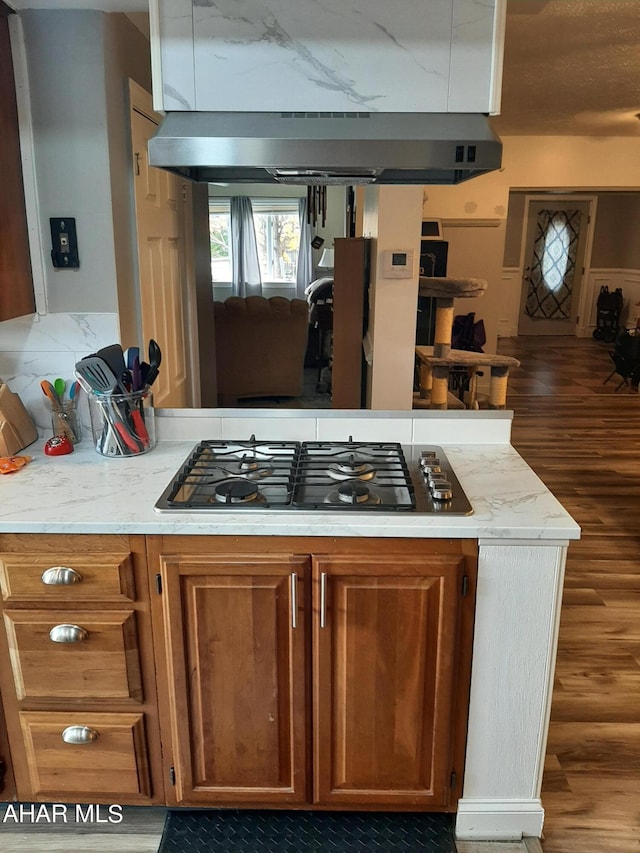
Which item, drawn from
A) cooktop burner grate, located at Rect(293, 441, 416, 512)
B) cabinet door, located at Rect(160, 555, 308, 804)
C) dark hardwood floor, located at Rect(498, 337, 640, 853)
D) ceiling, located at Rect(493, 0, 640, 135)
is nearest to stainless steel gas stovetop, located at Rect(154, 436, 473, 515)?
cooktop burner grate, located at Rect(293, 441, 416, 512)

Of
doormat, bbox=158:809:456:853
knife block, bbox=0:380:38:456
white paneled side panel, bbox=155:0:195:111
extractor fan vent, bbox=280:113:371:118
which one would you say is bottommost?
doormat, bbox=158:809:456:853

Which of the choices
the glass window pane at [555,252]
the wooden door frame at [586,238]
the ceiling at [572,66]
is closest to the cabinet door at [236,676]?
the ceiling at [572,66]

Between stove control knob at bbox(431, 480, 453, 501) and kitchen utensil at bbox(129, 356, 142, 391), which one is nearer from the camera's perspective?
stove control knob at bbox(431, 480, 453, 501)

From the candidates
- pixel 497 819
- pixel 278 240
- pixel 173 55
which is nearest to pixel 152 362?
pixel 173 55

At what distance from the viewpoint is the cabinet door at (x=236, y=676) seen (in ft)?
4.94

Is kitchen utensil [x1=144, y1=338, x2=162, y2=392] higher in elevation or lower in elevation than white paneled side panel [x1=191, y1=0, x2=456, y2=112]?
lower

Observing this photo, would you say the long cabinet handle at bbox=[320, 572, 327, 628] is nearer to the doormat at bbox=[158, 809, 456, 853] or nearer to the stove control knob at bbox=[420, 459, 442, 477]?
the stove control knob at bbox=[420, 459, 442, 477]

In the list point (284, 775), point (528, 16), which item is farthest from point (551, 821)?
point (528, 16)

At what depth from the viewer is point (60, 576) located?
152 centimetres

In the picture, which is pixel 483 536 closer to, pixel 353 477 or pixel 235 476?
pixel 353 477

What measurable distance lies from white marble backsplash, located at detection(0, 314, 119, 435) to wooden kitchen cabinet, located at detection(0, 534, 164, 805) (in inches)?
25.6

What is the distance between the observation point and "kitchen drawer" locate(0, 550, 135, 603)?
1.51 metres

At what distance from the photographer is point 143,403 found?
1897 mm

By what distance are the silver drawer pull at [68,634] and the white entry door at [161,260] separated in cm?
82
